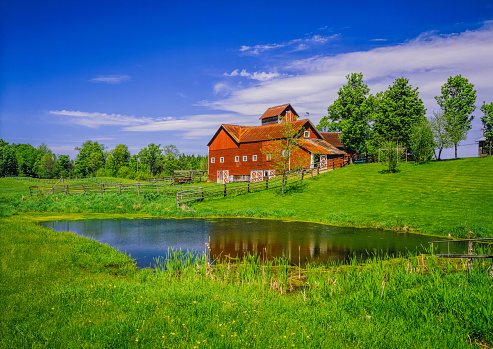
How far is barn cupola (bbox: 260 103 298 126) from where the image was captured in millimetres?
56531

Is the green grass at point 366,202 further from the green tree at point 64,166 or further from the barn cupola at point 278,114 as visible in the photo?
the green tree at point 64,166

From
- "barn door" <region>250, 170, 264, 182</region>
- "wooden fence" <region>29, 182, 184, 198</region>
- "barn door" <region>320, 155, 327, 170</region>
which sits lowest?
"wooden fence" <region>29, 182, 184, 198</region>

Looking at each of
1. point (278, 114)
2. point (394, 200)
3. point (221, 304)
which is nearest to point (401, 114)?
point (278, 114)

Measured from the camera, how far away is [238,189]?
119ft

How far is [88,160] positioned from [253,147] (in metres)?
73.8

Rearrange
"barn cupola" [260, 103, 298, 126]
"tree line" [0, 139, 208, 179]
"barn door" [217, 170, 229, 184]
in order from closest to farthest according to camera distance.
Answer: "barn door" [217, 170, 229, 184] < "barn cupola" [260, 103, 298, 126] < "tree line" [0, 139, 208, 179]

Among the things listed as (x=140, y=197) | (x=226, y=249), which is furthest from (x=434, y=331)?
(x=140, y=197)

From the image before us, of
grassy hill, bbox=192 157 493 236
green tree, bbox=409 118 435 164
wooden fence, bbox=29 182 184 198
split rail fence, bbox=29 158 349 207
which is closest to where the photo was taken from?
grassy hill, bbox=192 157 493 236

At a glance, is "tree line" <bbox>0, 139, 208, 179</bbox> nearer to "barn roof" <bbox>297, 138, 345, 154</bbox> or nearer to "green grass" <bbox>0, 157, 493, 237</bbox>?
"barn roof" <bbox>297, 138, 345, 154</bbox>

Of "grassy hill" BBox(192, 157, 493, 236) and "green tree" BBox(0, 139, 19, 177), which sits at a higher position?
"green tree" BBox(0, 139, 19, 177)

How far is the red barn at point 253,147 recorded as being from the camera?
48906mm

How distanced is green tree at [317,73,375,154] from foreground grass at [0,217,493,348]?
43936 millimetres

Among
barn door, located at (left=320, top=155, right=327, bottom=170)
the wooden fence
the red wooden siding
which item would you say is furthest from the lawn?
the red wooden siding

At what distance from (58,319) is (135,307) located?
1442 millimetres
